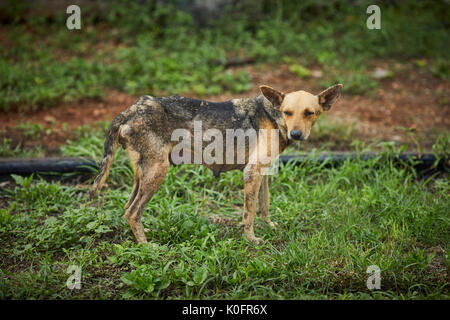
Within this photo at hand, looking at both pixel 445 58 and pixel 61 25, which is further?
pixel 61 25

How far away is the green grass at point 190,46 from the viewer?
Result: 734 centimetres

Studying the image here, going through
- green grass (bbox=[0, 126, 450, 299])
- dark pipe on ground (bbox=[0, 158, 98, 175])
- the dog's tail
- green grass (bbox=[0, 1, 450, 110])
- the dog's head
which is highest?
green grass (bbox=[0, 1, 450, 110])

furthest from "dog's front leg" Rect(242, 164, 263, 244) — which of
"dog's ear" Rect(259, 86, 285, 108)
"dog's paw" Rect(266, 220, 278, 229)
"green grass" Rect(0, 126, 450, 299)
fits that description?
"dog's ear" Rect(259, 86, 285, 108)

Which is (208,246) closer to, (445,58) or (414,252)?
(414,252)

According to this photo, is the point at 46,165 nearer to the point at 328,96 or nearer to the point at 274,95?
the point at 274,95

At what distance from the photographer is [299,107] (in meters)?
3.71

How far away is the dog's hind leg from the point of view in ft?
12.6

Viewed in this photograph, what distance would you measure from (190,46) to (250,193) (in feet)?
16.9

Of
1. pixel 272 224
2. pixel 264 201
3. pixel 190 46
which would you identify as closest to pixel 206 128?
pixel 264 201

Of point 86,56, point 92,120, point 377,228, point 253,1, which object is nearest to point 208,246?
point 377,228

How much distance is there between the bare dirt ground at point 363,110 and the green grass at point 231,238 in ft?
2.47

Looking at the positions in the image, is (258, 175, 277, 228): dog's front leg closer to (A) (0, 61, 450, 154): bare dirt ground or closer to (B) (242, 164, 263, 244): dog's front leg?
(B) (242, 164, 263, 244): dog's front leg
